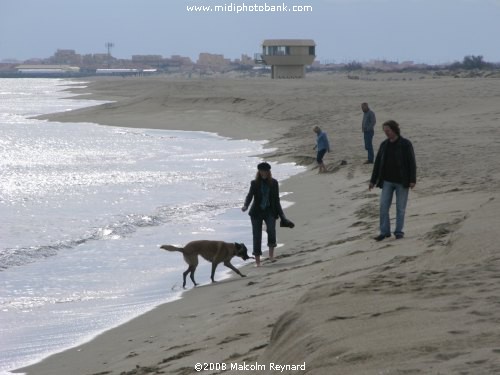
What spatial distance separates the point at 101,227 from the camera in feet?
52.4

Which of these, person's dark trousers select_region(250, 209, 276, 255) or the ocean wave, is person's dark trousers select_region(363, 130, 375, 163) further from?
person's dark trousers select_region(250, 209, 276, 255)

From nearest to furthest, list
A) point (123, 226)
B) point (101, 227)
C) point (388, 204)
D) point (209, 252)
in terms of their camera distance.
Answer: point (388, 204) < point (209, 252) < point (123, 226) < point (101, 227)

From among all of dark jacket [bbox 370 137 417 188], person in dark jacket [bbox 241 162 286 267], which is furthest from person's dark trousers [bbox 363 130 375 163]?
dark jacket [bbox 370 137 417 188]

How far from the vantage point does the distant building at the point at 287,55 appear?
86.2 meters

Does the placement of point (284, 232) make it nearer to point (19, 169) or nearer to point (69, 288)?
point (69, 288)

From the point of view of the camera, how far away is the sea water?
31.4ft

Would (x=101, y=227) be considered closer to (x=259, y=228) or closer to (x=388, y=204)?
(x=259, y=228)

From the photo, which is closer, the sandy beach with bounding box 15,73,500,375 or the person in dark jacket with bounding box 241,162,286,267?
the sandy beach with bounding box 15,73,500,375

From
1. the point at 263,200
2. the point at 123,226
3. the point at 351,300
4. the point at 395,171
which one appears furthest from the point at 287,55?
the point at 351,300

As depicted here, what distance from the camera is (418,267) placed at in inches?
301

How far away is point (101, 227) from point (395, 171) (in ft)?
22.9

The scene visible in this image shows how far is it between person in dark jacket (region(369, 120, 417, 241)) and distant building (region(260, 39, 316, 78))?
7575cm

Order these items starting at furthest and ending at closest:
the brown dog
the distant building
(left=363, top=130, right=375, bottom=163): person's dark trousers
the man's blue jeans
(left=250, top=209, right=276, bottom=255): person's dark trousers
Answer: the distant building, (left=363, top=130, right=375, bottom=163): person's dark trousers, (left=250, top=209, right=276, bottom=255): person's dark trousers, the brown dog, the man's blue jeans

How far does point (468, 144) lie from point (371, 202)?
24.7 ft
